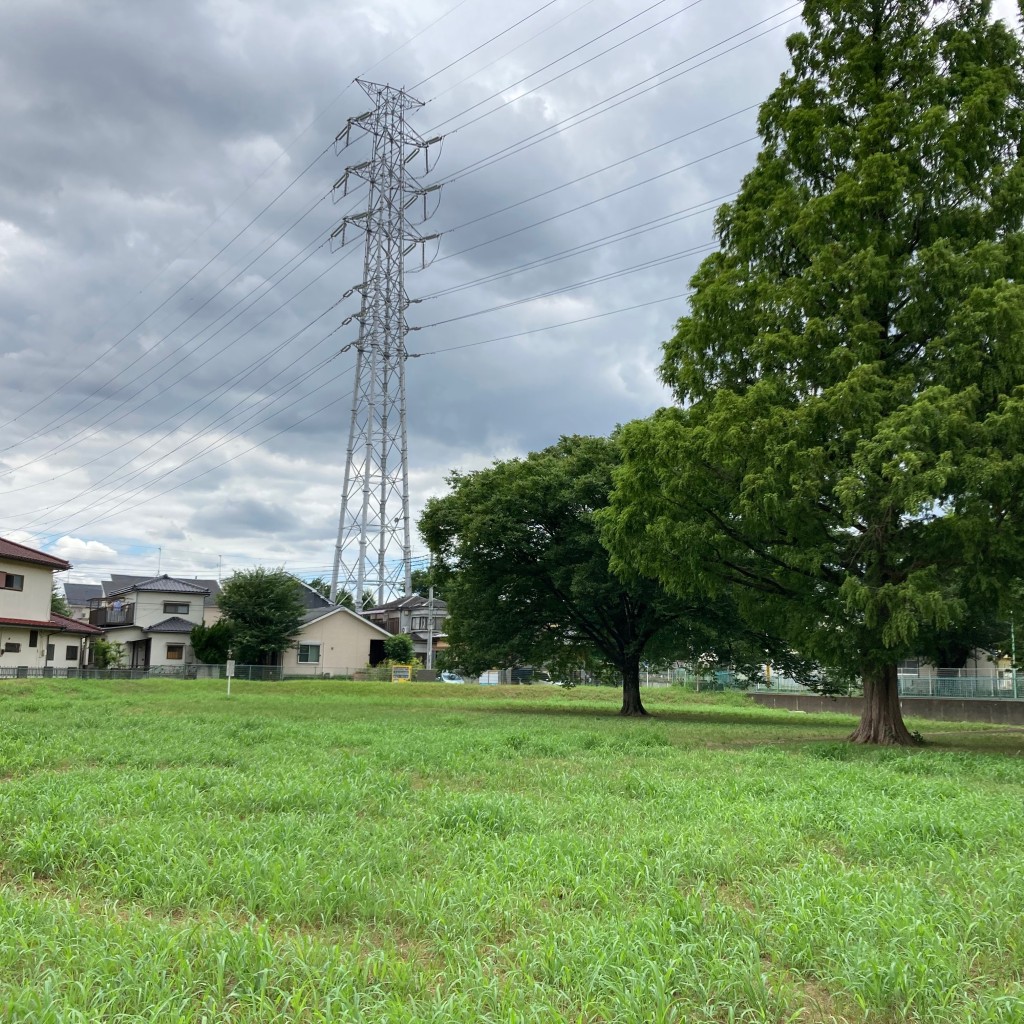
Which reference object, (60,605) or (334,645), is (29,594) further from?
(60,605)

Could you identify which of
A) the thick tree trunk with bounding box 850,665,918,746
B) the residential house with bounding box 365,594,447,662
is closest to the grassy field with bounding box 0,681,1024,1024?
the thick tree trunk with bounding box 850,665,918,746

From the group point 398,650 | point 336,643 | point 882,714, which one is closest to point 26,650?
point 336,643

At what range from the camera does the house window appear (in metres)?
53.5

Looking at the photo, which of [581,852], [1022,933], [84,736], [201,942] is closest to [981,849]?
[1022,933]

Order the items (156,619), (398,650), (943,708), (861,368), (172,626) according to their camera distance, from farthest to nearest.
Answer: (398,650)
(156,619)
(172,626)
(943,708)
(861,368)

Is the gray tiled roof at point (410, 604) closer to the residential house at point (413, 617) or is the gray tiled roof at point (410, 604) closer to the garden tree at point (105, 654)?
the residential house at point (413, 617)

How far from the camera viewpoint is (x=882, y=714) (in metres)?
15.3

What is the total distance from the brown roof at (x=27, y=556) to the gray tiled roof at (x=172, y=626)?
12.7 meters

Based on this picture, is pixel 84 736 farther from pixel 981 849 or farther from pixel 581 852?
pixel 981 849

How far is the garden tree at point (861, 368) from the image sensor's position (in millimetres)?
12734

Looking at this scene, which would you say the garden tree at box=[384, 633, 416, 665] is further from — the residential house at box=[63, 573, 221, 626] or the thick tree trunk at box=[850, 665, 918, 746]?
the thick tree trunk at box=[850, 665, 918, 746]

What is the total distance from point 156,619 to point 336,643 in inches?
485

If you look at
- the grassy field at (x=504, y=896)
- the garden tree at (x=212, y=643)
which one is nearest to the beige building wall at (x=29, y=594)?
the garden tree at (x=212, y=643)

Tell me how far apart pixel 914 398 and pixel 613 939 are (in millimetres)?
11615
